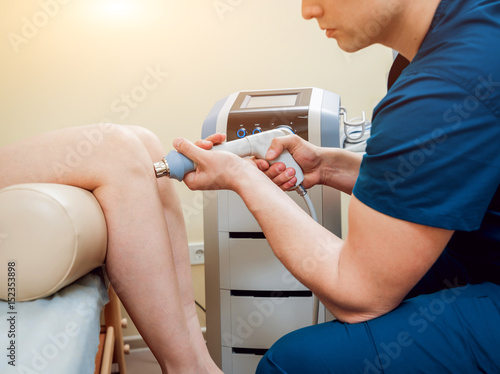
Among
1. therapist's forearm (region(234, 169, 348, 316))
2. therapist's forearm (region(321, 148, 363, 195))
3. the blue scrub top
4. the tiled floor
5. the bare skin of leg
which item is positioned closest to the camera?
the blue scrub top

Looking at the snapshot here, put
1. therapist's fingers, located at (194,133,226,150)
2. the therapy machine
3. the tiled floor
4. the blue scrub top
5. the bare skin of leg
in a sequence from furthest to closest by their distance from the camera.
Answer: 1. the tiled floor
2. the therapy machine
3. therapist's fingers, located at (194,133,226,150)
4. the bare skin of leg
5. the blue scrub top

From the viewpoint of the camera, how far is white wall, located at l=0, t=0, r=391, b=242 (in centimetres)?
161

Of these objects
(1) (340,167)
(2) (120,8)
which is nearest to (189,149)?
(1) (340,167)

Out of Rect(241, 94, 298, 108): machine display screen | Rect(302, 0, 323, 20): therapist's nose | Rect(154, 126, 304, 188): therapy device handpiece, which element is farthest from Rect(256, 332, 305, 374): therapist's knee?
Rect(241, 94, 298, 108): machine display screen

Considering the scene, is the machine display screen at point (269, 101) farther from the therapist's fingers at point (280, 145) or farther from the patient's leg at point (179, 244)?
the patient's leg at point (179, 244)

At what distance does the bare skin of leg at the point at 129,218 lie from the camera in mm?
765

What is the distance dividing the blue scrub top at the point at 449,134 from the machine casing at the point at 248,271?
2.12ft

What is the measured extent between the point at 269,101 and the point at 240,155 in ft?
1.30

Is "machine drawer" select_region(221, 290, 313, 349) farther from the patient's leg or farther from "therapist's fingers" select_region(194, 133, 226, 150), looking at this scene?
"therapist's fingers" select_region(194, 133, 226, 150)

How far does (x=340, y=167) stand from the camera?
A: 105cm

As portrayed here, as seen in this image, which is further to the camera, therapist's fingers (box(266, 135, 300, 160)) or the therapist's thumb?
therapist's fingers (box(266, 135, 300, 160))

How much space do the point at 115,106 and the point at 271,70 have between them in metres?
0.61

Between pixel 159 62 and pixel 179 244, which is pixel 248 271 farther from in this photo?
pixel 159 62

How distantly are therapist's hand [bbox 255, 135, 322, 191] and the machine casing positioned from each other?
156 mm
